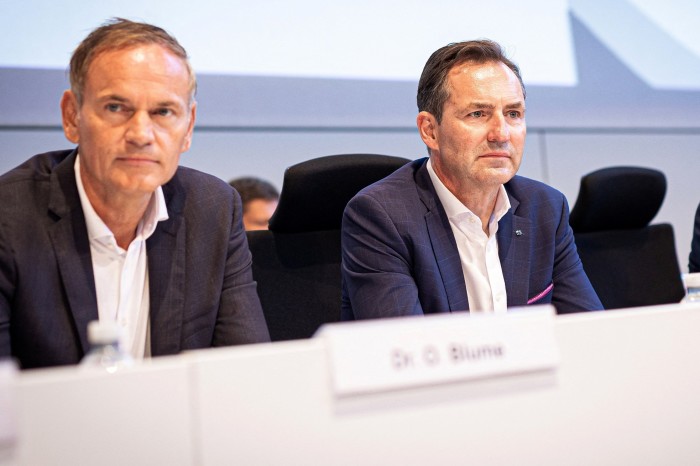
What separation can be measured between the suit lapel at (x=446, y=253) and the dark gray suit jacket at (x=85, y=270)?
1.51ft

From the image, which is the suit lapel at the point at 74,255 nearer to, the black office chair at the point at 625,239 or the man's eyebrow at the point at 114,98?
the man's eyebrow at the point at 114,98

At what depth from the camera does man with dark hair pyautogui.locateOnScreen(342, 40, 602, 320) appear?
70.3 inches

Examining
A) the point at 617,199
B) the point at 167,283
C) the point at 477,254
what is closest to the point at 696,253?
the point at 617,199

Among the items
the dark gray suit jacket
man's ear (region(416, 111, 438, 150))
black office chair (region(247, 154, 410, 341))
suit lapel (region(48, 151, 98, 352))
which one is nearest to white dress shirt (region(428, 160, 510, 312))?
man's ear (region(416, 111, 438, 150))

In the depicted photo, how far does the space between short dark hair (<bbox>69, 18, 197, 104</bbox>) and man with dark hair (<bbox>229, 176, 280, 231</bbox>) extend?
153 cm

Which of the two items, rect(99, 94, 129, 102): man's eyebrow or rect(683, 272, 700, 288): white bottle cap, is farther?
rect(99, 94, 129, 102): man's eyebrow

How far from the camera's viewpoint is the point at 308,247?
206cm

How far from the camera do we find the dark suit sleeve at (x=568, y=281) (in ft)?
6.41

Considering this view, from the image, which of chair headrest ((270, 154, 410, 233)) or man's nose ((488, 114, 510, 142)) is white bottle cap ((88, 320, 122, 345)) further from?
man's nose ((488, 114, 510, 142))

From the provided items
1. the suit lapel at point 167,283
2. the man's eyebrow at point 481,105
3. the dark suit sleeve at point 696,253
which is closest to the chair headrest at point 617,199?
the dark suit sleeve at point 696,253

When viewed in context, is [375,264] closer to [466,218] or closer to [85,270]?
[466,218]

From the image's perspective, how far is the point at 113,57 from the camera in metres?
1.45

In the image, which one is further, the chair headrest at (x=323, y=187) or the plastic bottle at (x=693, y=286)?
the chair headrest at (x=323, y=187)

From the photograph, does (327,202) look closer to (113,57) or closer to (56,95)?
(113,57)
